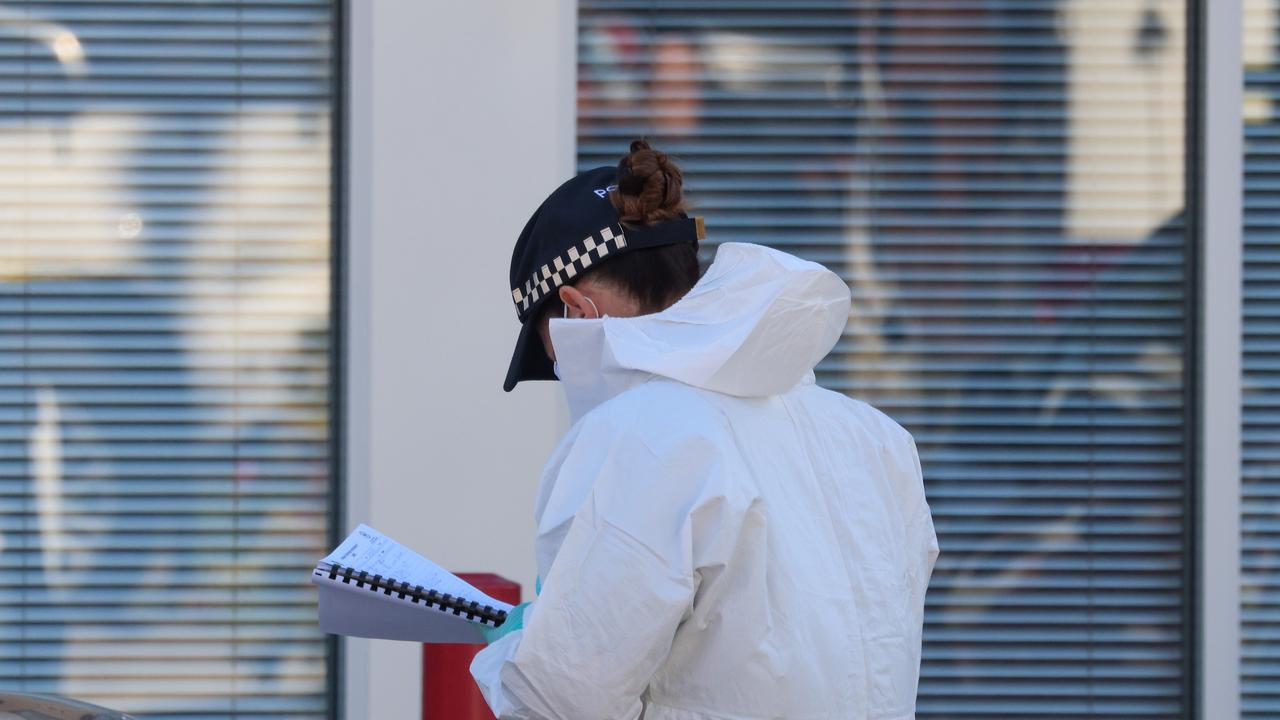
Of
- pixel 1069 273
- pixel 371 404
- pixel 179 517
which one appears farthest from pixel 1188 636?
pixel 179 517

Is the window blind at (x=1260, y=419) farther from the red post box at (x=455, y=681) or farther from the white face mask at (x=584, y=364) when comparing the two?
the white face mask at (x=584, y=364)

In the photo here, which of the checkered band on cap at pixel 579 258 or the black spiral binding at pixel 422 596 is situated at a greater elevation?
the checkered band on cap at pixel 579 258

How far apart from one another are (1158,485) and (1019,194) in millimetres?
903

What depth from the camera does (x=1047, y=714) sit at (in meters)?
3.76

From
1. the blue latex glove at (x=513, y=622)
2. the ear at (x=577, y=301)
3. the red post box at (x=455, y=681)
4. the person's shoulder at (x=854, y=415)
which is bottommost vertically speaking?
the red post box at (x=455, y=681)

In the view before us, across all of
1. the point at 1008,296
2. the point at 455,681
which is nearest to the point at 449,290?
the point at 455,681

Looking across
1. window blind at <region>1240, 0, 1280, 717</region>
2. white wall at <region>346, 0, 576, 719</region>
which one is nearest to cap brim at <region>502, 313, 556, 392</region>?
white wall at <region>346, 0, 576, 719</region>

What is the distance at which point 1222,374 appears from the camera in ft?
12.0

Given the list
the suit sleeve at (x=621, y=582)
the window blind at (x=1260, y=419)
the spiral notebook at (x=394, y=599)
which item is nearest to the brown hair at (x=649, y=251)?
the suit sleeve at (x=621, y=582)

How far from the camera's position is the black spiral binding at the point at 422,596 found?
1.68 m

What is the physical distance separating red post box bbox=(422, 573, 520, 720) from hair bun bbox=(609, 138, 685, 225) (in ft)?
3.50

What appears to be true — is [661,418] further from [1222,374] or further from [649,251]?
[1222,374]

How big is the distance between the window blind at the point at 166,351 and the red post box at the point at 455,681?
1.18 meters

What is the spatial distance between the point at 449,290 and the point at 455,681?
3.88 feet
